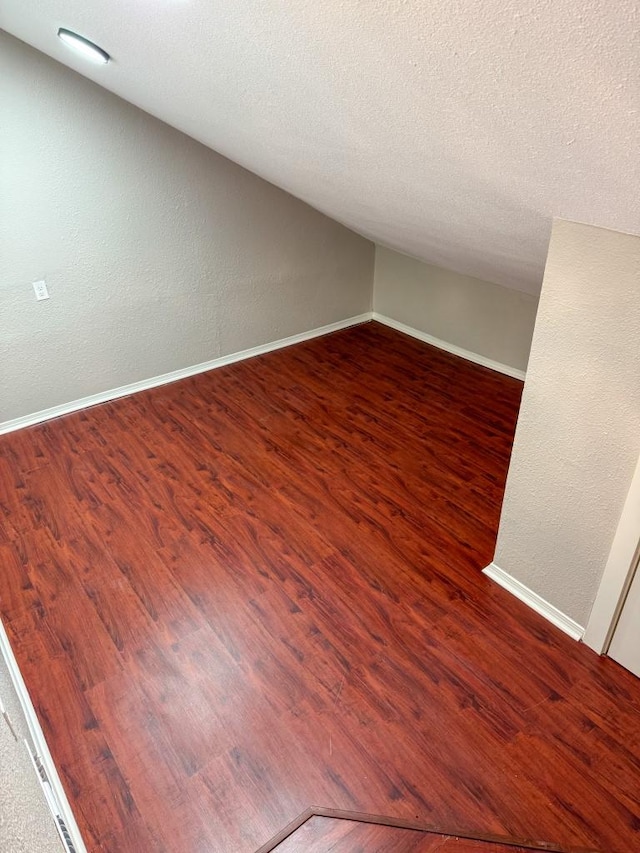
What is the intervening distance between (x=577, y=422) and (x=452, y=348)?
2.66 m

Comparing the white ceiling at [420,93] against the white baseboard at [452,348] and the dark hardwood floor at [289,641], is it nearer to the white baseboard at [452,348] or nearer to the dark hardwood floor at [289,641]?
the dark hardwood floor at [289,641]

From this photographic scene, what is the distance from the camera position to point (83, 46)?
212cm

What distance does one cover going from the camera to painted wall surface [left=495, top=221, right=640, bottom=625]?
5.42 feet

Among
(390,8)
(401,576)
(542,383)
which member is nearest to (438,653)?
(401,576)

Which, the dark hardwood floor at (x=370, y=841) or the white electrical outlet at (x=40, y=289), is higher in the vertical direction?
the white electrical outlet at (x=40, y=289)

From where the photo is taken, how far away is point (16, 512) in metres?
2.86

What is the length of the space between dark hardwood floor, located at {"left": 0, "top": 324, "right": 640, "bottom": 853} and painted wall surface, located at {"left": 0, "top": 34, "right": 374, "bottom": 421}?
1.59 ft

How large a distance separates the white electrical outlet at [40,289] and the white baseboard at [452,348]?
2791mm

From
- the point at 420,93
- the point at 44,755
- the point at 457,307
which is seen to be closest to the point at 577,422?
the point at 420,93

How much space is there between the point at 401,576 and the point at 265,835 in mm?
1135

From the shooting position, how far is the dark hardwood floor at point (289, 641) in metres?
1.72

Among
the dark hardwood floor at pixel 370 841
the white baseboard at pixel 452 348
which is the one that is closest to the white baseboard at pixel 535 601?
the dark hardwood floor at pixel 370 841

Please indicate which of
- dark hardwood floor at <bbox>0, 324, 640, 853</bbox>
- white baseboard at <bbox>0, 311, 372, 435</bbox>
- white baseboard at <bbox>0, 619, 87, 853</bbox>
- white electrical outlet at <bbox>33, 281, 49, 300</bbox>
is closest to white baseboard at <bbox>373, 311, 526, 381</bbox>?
white baseboard at <bbox>0, 311, 372, 435</bbox>

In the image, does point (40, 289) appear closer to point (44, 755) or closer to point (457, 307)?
point (44, 755)
